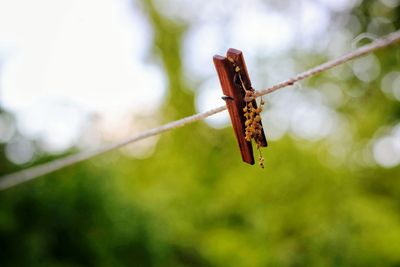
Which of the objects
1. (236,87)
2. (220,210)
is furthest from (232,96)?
(220,210)

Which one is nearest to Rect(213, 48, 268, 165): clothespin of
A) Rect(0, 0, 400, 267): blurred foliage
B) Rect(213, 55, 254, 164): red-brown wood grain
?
Rect(213, 55, 254, 164): red-brown wood grain

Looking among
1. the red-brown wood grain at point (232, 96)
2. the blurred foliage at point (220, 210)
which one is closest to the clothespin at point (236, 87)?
the red-brown wood grain at point (232, 96)

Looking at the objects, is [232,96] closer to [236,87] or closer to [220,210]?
[236,87]

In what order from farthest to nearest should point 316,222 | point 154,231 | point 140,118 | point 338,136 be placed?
1. point 140,118
2. point 338,136
3. point 316,222
4. point 154,231

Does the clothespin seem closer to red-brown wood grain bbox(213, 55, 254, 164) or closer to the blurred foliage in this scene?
red-brown wood grain bbox(213, 55, 254, 164)

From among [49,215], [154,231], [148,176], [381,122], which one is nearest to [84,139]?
[49,215]

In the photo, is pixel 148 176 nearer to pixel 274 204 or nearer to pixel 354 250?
pixel 274 204
